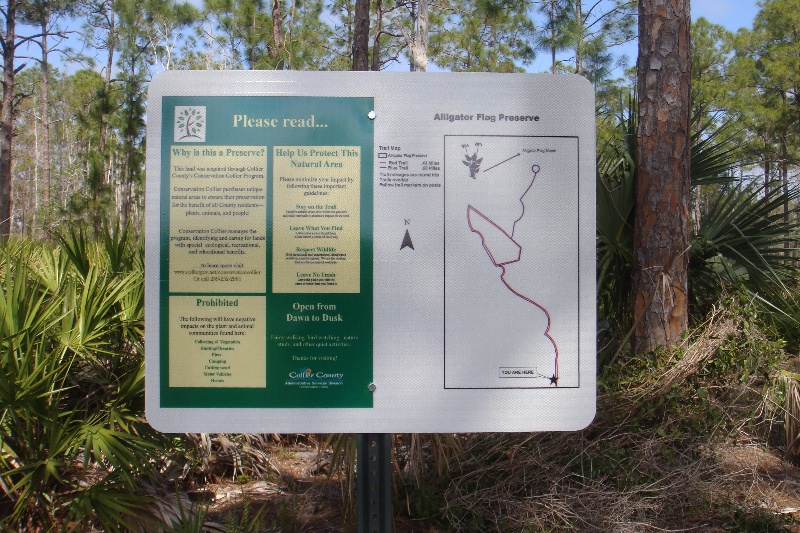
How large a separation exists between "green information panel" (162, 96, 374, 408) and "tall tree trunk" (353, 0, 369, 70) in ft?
24.3

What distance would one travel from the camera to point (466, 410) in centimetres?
214

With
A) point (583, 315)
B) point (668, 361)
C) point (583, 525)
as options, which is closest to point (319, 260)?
point (583, 315)

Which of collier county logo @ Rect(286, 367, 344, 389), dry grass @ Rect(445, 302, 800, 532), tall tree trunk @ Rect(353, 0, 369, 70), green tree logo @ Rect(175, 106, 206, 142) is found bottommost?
dry grass @ Rect(445, 302, 800, 532)

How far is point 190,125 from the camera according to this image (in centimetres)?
216

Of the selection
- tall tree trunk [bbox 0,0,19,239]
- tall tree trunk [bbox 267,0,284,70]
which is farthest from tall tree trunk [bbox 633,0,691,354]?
tall tree trunk [bbox 0,0,19,239]

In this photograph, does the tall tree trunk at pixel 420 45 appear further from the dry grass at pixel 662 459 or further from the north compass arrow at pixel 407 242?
the north compass arrow at pixel 407 242

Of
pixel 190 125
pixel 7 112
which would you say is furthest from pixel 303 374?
pixel 7 112

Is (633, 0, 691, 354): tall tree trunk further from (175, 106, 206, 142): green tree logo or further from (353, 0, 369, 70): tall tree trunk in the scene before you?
(353, 0, 369, 70): tall tree trunk

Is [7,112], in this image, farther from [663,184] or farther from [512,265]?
[512,265]

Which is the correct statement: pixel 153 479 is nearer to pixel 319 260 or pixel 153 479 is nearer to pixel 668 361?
pixel 319 260

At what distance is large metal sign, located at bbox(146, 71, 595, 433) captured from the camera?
6.98 feet

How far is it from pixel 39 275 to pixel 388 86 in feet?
9.29

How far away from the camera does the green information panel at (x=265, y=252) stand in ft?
6.97

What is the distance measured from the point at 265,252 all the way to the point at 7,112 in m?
17.5
